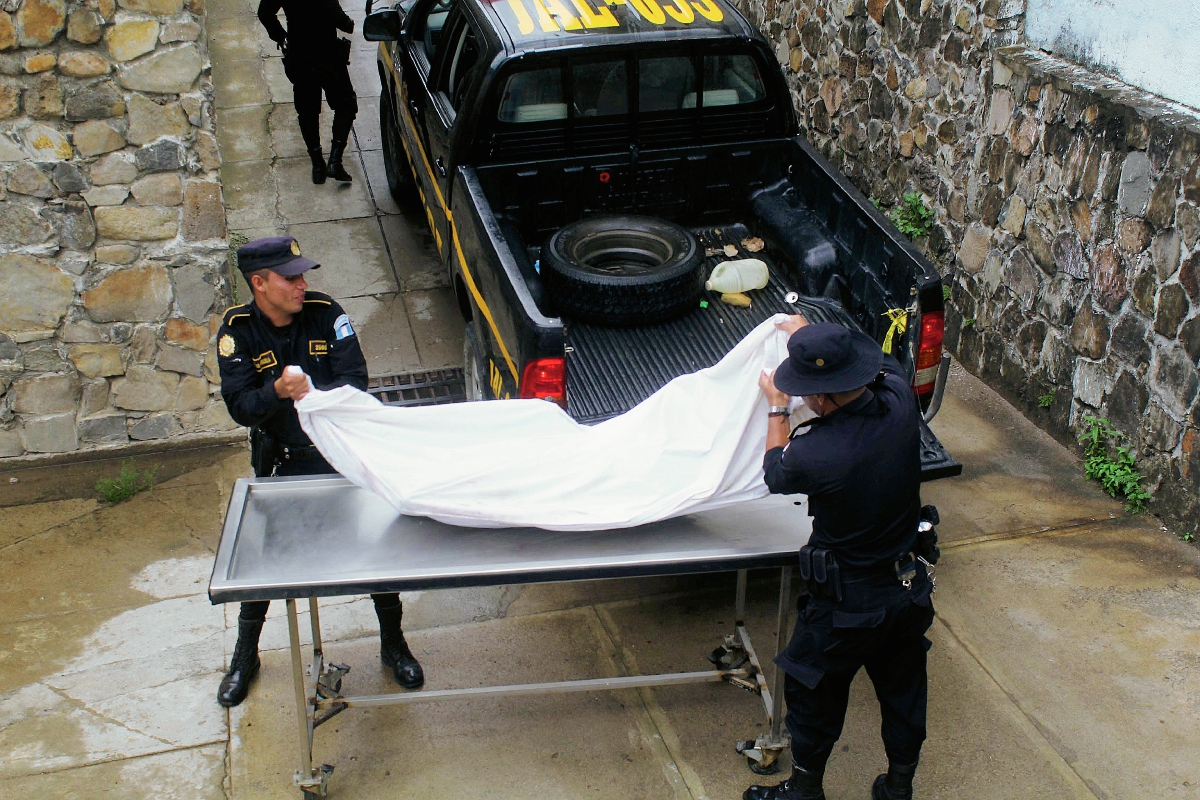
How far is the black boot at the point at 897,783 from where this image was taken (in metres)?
3.57

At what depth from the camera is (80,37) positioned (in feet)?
15.9

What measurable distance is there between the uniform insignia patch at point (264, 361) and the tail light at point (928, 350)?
2674 mm

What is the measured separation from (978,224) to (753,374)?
348 cm

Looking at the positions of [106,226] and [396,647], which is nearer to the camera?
[396,647]

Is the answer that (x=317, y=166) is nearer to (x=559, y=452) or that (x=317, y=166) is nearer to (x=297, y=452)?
(x=297, y=452)

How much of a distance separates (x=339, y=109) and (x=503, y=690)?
5723mm

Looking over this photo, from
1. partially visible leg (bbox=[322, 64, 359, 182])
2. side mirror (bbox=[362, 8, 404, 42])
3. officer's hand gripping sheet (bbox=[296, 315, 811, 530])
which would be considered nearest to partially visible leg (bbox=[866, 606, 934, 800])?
officer's hand gripping sheet (bbox=[296, 315, 811, 530])

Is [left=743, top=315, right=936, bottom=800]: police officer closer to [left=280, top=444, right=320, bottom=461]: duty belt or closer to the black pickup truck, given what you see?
the black pickup truck

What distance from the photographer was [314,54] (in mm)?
7945

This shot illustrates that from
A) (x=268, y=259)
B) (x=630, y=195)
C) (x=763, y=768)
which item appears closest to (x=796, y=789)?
(x=763, y=768)

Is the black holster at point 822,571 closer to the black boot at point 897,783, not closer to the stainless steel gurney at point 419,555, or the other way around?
the stainless steel gurney at point 419,555

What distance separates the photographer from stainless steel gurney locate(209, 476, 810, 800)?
329cm

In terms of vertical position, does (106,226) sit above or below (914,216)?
above

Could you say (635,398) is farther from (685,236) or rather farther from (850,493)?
A: (850,493)
